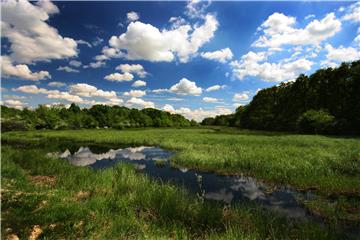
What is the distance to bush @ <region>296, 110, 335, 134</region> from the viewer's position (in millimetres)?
49219

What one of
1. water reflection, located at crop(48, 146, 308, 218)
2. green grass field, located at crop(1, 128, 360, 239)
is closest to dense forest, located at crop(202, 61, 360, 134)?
green grass field, located at crop(1, 128, 360, 239)

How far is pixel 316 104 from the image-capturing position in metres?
63.1

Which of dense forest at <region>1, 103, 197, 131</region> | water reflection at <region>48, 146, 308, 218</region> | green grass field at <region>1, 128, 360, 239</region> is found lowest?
water reflection at <region>48, 146, 308, 218</region>

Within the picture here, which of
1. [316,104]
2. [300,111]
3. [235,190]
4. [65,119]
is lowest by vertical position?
[235,190]

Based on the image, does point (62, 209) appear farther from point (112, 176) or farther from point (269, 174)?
point (269, 174)

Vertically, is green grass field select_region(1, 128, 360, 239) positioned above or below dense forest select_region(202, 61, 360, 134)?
below

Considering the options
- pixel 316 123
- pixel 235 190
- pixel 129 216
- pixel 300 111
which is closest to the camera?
pixel 129 216

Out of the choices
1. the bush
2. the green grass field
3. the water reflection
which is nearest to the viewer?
the green grass field

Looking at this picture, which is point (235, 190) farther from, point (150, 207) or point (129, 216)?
point (129, 216)

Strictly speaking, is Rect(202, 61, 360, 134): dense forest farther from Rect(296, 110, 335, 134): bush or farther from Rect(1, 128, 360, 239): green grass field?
Rect(1, 128, 360, 239): green grass field

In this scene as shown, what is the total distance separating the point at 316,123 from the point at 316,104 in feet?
47.8

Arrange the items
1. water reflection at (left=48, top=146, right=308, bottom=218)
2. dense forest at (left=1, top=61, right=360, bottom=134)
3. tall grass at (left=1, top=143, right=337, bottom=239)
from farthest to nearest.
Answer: dense forest at (left=1, top=61, right=360, bottom=134) < water reflection at (left=48, top=146, right=308, bottom=218) < tall grass at (left=1, top=143, right=337, bottom=239)

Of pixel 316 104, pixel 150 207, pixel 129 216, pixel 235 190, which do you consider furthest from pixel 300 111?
pixel 129 216

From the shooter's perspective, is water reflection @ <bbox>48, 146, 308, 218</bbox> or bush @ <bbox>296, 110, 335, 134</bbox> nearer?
water reflection @ <bbox>48, 146, 308, 218</bbox>
